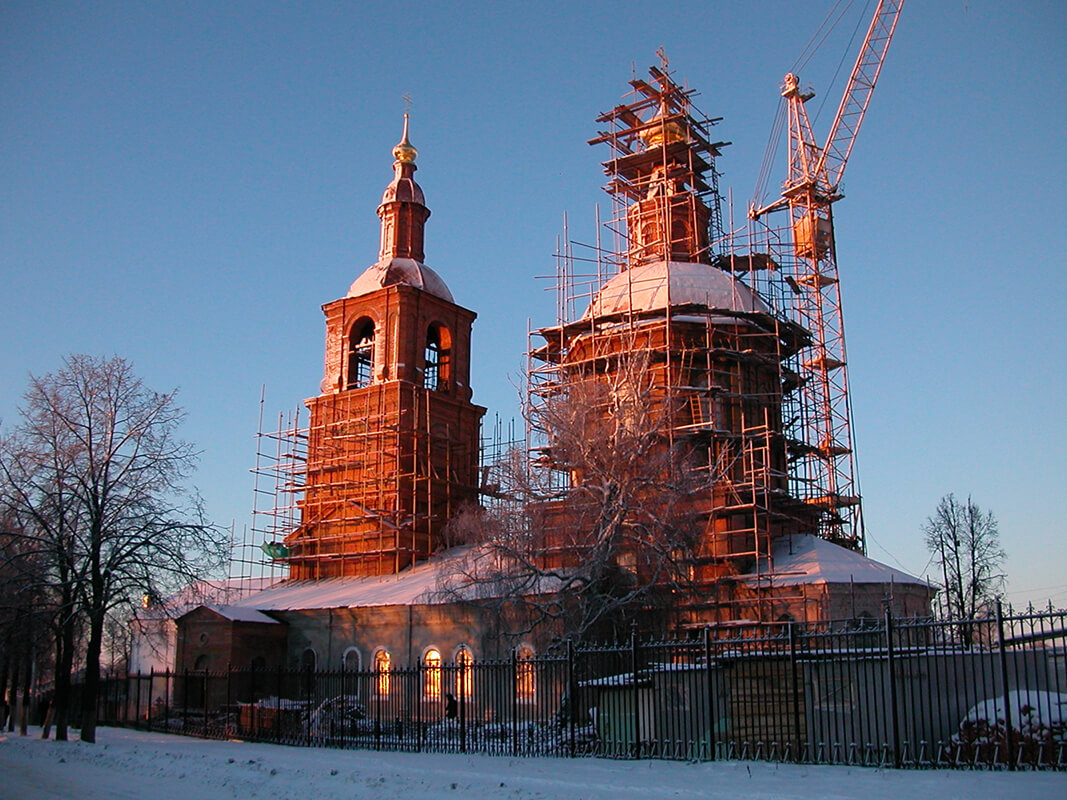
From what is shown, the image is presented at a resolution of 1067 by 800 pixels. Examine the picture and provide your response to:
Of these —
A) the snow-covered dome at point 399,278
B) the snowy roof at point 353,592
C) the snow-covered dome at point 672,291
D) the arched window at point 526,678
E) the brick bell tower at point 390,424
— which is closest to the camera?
the arched window at point 526,678

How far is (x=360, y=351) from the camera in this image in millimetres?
42688

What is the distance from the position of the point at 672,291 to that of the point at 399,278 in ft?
41.1

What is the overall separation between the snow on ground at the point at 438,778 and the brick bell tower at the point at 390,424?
18.6 m

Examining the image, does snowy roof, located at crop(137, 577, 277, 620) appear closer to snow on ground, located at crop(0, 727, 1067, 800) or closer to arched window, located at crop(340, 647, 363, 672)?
arched window, located at crop(340, 647, 363, 672)

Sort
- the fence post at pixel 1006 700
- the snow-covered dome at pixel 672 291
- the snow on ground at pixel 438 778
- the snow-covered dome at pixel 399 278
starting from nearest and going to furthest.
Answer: the snow on ground at pixel 438 778 → the fence post at pixel 1006 700 → the snow-covered dome at pixel 672 291 → the snow-covered dome at pixel 399 278

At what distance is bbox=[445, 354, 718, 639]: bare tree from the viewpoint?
26297 millimetres

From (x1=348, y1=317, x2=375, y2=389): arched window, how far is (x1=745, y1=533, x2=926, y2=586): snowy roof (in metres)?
18.9

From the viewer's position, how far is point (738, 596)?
98.5 ft

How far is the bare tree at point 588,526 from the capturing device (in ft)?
86.3

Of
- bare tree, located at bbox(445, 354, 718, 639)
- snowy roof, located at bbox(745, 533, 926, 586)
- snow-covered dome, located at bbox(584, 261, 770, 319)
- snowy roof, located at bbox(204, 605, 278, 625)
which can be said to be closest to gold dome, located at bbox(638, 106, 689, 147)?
snow-covered dome, located at bbox(584, 261, 770, 319)

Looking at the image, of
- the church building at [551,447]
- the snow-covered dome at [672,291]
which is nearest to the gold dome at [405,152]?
the church building at [551,447]

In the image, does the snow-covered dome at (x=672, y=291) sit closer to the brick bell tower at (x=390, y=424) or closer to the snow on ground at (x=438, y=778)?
the brick bell tower at (x=390, y=424)

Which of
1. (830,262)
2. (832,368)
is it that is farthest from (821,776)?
(830,262)

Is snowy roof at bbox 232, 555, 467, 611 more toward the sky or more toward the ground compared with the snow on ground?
more toward the sky
